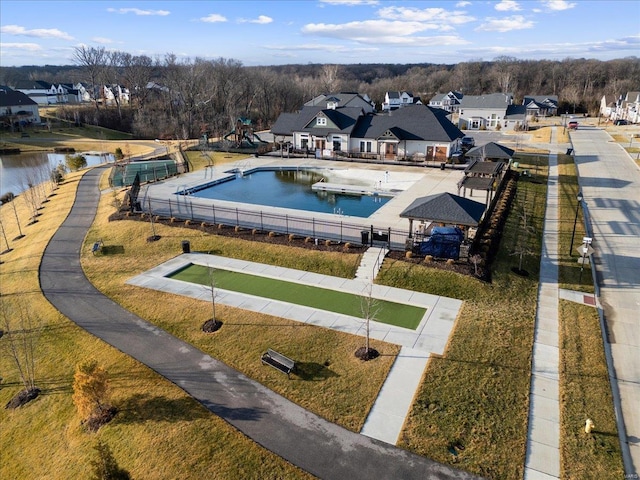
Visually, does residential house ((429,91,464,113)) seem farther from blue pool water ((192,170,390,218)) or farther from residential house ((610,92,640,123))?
blue pool water ((192,170,390,218))

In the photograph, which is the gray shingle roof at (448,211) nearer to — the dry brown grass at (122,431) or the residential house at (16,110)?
the dry brown grass at (122,431)

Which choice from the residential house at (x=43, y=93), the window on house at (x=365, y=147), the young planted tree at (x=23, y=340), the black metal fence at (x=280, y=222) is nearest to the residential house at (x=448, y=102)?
the window on house at (x=365, y=147)

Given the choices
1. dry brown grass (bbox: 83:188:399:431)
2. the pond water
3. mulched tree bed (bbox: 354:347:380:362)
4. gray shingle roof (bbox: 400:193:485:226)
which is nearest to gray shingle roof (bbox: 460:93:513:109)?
the pond water

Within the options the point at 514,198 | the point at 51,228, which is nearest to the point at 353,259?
the point at 514,198

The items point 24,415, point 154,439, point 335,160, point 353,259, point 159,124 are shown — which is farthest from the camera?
point 159,124

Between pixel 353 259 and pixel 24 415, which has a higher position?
pixel 353 259

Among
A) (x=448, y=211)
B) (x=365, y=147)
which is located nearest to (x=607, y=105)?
(x=365, y=147)

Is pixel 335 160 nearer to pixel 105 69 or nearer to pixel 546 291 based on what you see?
pixel 546 291
